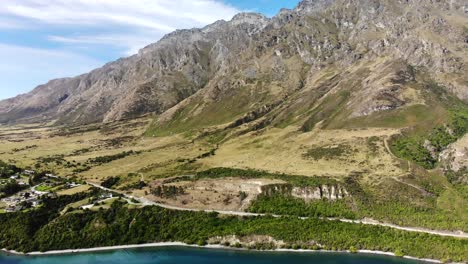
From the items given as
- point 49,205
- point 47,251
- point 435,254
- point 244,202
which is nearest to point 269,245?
point 244,202

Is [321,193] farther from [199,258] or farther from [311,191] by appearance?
[199,258]

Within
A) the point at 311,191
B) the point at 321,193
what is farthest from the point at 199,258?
the point at 321,193

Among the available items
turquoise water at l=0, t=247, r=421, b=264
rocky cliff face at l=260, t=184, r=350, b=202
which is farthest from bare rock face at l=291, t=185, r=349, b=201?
turquoise water at l=0, t=247, r=421, b=264

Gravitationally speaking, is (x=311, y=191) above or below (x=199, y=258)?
above

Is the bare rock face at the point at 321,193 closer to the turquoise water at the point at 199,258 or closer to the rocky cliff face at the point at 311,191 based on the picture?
the rocky cliff face at the point at 311,191

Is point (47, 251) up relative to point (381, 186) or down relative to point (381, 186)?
down

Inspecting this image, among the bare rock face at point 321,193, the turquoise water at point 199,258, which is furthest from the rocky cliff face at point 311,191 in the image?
the turquoise water at point 199,258

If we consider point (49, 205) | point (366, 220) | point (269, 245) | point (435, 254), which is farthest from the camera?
point (49, 205)

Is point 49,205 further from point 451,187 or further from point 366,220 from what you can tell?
point 451,187
